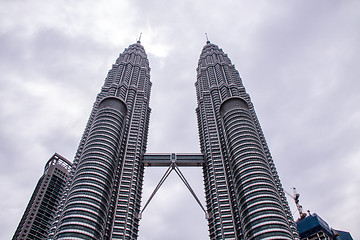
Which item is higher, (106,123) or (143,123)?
(143,123)

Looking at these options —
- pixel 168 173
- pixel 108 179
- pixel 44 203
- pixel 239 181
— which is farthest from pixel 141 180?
pixel 44 203

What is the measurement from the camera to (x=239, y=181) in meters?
114

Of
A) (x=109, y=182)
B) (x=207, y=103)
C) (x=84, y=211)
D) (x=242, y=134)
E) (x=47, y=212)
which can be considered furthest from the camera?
(x=207, y=103)

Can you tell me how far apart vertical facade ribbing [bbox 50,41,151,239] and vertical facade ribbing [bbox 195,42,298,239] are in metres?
36.7

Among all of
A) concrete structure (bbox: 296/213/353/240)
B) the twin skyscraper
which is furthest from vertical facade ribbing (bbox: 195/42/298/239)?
concrete structure (bbox: 296/213/353/240)

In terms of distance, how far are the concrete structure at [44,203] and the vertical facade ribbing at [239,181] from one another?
317 ft

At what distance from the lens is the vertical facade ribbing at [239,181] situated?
98.6 meters

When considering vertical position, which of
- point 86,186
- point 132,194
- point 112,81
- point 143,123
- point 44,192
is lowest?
point 86,186

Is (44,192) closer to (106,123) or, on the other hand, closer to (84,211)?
(106,123)

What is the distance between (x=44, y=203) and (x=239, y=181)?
123 metres

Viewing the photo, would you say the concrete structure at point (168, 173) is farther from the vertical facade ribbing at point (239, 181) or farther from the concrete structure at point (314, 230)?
the concrete structure at point (314, 230)

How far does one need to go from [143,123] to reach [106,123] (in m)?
37.9

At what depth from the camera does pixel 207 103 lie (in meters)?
180

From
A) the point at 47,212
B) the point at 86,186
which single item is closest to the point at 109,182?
the point at 86,186
